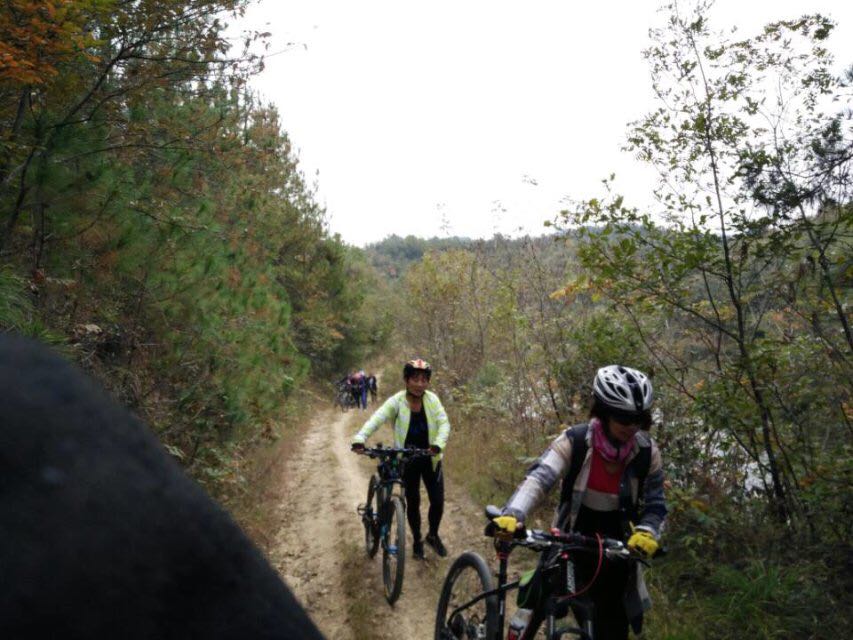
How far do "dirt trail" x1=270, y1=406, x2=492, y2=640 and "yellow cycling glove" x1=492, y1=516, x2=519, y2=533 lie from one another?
913mm

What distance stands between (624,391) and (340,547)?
15.0 ft

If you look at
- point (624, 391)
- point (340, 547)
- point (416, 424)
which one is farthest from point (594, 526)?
point (340, 547)

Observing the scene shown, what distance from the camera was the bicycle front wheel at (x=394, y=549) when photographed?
4.84 metres

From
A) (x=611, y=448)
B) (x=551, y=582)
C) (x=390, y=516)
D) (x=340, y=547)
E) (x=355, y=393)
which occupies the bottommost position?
(x=340, y=547)

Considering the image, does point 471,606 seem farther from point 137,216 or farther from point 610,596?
point 137,216

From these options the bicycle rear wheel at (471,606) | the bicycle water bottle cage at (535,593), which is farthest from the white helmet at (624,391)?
the bicycle rear wheel at (471,606)

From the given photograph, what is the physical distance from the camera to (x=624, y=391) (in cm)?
278

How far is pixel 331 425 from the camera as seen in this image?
16.1 meters

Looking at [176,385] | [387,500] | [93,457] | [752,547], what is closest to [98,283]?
[176,385]

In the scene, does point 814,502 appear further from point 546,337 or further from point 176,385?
point 176,385

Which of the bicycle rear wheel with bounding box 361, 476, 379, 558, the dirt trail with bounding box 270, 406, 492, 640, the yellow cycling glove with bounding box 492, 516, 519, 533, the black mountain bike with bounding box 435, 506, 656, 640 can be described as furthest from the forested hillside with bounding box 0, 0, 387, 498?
the black mountain bike with bounding box 435, 506, 656, 640

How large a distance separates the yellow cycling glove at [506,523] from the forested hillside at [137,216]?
7.63 ft

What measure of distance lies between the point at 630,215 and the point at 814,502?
262 centimetres

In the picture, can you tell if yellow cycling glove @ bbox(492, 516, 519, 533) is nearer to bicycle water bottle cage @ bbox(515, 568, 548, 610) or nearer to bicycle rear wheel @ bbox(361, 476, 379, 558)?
bicycle water bottle cage @ bbox(515, 568, 548, 610)
